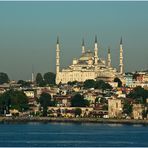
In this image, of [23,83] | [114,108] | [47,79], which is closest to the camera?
[114,108]

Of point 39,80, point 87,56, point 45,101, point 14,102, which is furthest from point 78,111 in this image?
point 39,80

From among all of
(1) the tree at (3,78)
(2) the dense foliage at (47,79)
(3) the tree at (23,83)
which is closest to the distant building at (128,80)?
(2) the dense foliage at (47,79)

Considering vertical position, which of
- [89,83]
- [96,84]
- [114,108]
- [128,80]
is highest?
[128,80]

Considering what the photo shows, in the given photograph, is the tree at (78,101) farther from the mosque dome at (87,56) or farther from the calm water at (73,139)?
the calm water at (73,139)

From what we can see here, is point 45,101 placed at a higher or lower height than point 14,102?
higher

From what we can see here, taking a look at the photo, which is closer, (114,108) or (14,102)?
(114,108)

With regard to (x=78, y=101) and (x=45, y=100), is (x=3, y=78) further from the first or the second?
(x=78, y=101)
